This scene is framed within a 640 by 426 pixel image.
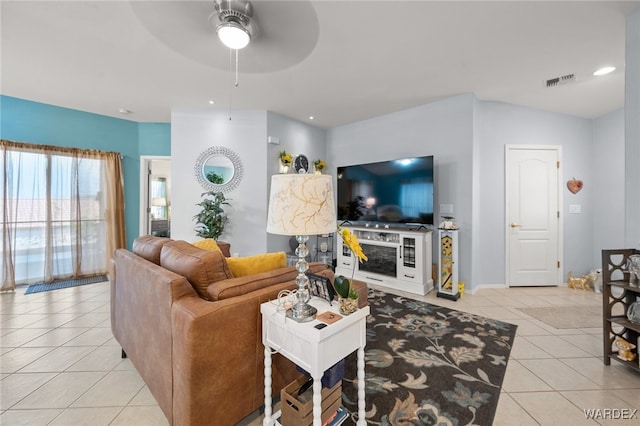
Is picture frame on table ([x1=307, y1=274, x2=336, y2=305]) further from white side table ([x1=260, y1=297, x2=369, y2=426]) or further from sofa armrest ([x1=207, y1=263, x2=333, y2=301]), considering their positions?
sofa armrest ([x1=207, y1=263, x2=333, y2=301])

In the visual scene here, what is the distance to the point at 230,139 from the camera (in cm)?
408

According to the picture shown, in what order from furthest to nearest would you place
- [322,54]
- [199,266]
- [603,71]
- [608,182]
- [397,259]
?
[608,182] < [397,259] < [603,71] < [322,54] < [199,266]

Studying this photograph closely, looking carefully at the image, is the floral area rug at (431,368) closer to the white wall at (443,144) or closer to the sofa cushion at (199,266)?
the sofa cushion at (199,266)

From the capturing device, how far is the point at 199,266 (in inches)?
53.6

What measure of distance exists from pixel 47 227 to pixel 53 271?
687mm

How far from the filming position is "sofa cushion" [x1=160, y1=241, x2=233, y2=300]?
1360 millimetres

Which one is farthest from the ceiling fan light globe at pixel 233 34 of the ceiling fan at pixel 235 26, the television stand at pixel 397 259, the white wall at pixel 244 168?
the television stand at pixel 397 259

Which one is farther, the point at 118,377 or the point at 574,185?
the point at 574,185

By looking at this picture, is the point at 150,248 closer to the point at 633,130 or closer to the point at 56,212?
the point at 56,212

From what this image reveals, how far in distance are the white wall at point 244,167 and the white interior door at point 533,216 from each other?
12.5ft

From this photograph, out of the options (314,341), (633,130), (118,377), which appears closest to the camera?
(314,341)

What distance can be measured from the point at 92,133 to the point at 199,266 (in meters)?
4.61

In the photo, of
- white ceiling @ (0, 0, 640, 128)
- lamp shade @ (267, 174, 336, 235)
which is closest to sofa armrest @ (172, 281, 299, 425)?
lamp shade @ (267, 174, 336, 235)

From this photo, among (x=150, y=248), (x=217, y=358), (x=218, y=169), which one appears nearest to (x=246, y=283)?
(x=217, y=358)
